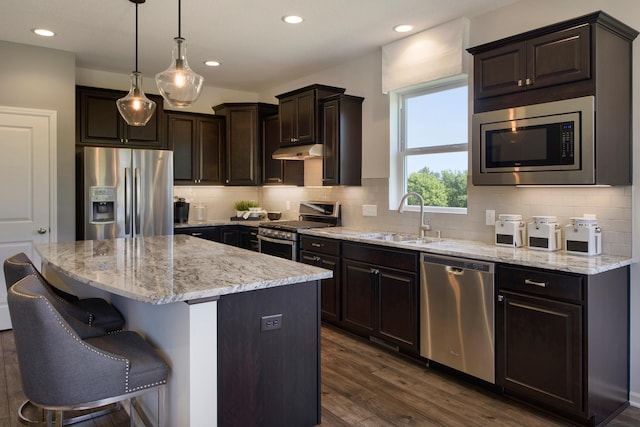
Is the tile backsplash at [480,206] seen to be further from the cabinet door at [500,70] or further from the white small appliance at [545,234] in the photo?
the cabinet door at [500,70]

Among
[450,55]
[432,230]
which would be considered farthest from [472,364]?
[450,55]

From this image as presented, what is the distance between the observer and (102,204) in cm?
466

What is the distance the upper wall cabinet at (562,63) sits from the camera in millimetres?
2582

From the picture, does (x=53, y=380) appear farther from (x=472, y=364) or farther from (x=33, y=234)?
(x=33, y=234)

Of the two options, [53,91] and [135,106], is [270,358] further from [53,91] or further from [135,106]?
[53,91]

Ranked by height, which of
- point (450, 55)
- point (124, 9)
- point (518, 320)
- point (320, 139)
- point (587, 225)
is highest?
point (124, 9)

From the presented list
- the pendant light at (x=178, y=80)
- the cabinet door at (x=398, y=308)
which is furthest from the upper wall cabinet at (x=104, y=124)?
the cabinet door at (x=398, y=308)

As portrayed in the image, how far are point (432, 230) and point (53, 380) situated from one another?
122 inches

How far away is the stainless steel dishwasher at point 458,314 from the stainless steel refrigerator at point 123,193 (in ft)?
9.98

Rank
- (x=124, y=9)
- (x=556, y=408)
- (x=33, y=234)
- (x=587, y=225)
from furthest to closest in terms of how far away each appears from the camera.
→ (x=33, y=234)
(x=124, y=9)
(x=587, y=225)
(x=556, y=408)

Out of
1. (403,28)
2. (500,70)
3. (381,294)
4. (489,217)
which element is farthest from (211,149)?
(500,70)

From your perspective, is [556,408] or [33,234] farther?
[33,234]

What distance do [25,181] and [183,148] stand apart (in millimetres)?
1840

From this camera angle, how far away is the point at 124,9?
11.5 ft
